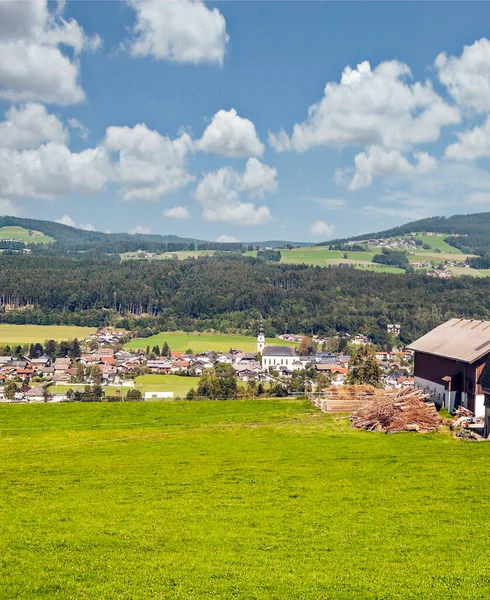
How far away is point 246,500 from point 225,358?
107 meters

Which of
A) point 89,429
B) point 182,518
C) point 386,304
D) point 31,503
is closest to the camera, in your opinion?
point 182,518

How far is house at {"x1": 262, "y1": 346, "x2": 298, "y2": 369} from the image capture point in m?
123

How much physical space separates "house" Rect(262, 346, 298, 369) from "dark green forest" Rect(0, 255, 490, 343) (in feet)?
111

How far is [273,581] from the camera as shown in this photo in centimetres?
1273

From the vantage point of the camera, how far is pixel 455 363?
130 feet

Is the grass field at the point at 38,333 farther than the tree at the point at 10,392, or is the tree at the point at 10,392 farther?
the grass field at the point at 38,333

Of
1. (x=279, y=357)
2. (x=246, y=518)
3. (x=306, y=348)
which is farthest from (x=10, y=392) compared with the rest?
(x=306, y=348)

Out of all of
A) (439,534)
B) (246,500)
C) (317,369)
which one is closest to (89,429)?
(246,500)

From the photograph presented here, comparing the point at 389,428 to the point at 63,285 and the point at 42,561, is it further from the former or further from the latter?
the point at 63,285

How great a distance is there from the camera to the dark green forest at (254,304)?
164m

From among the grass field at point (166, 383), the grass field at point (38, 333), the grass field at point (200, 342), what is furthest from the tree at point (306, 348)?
the grass field at point (38, 333)

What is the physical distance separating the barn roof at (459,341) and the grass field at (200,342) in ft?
306

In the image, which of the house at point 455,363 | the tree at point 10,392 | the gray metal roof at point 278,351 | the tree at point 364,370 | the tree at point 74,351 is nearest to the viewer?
the house at point 455,363

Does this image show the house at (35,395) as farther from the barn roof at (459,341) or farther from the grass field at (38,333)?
the grass field at (38,333)
